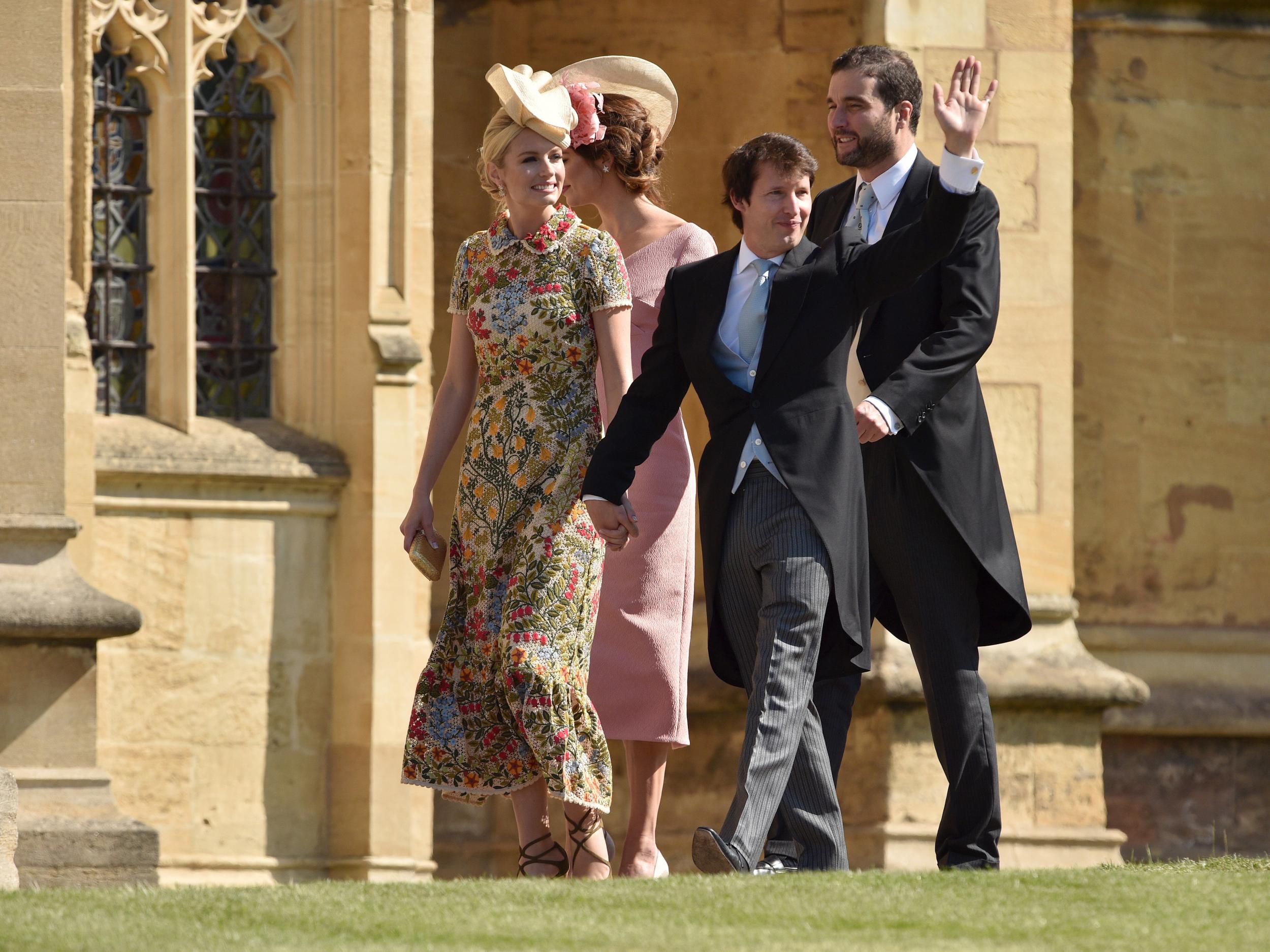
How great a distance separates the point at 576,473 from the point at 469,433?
0.33 m

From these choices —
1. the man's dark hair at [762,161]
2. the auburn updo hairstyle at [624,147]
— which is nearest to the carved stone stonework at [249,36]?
the auburn updo hairstyle at [624,147]

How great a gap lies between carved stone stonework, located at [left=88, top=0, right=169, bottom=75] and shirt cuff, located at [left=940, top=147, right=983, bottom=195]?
4.58 m

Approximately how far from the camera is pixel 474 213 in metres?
10.4

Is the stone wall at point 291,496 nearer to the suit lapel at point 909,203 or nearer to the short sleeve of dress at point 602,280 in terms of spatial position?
the short sleeve of dress at point 602,280

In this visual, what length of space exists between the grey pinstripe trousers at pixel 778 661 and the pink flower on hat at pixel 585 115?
1206mm

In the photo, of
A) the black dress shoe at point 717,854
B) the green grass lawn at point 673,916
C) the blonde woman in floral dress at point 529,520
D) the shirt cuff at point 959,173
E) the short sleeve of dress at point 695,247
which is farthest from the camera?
the short sleeve of dress at point 695,247

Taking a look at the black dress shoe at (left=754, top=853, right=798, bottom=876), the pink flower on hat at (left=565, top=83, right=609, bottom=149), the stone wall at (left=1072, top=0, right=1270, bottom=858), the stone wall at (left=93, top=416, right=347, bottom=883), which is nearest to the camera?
the black dress shoe at (left=754, top=853, right=798, bottom=876)

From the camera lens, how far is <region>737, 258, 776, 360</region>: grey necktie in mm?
5480

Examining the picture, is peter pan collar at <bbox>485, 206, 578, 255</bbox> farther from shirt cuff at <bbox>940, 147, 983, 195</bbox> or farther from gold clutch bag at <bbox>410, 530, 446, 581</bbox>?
shirt cuff at <bbox>940, 147, 983, 195</bbox>

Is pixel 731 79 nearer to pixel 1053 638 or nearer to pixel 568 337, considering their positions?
pixel 1053 638

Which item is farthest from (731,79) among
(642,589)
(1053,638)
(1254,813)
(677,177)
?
(642,589)

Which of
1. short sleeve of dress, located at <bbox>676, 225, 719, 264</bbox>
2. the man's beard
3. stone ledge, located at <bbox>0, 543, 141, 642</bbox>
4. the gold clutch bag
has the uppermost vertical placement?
the man's beard

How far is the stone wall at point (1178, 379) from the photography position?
34.6ft

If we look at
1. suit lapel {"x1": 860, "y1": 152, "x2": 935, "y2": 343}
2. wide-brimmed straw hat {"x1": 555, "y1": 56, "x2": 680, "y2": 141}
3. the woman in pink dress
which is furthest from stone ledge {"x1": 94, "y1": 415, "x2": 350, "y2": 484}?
suit lapel {"x1": 860, "y1": 152, "x2": 935, "y2": 343}
